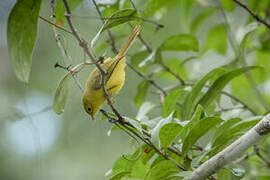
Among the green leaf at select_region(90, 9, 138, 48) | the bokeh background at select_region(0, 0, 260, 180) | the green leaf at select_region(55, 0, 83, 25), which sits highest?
the green leaf at select_region(55, 0, 83, 25)

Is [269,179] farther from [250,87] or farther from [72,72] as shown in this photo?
[72,72]

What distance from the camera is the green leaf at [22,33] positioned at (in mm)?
1201

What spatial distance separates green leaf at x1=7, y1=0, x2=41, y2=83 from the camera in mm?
1201

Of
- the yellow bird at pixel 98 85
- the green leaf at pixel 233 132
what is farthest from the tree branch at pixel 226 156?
the yellow bird at pixel 98 85

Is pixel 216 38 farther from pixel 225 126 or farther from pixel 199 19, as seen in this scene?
pixel 225 126

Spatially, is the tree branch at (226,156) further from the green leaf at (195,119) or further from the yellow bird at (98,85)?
the yellow bird at (98,85)

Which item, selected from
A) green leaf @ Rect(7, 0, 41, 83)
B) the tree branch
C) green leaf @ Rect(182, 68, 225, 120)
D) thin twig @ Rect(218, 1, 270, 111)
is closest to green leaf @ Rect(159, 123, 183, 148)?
the tree branch

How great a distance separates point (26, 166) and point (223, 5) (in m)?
2.97

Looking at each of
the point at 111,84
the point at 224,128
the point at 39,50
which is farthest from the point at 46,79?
the point at 224,128

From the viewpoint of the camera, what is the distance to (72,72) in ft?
4.35

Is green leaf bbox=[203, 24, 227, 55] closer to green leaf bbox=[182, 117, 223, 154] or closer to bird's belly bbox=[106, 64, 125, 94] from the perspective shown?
bird's belly bbox=[106, 64, 125, 94]

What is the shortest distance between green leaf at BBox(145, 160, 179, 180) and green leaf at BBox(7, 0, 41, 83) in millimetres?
612

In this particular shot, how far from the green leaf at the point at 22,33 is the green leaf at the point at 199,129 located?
0.67 m

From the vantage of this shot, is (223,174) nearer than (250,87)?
Yes
